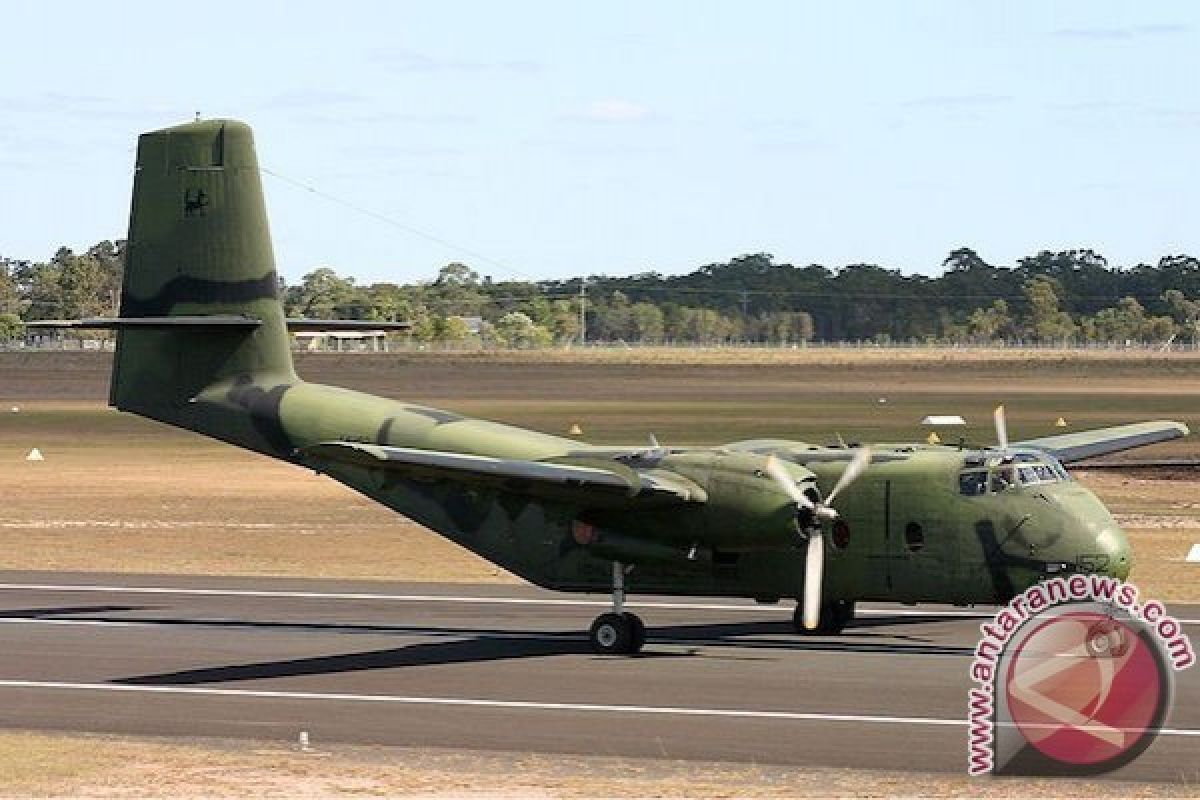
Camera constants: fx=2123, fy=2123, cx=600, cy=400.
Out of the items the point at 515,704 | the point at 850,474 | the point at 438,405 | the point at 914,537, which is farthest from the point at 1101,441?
the point at 438,405

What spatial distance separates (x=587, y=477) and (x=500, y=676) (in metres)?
2.92

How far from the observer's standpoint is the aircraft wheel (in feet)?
98.3

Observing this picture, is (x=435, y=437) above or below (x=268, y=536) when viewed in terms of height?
above

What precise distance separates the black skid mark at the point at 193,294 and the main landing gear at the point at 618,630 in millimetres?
8527

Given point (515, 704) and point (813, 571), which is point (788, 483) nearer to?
point (813, 571)

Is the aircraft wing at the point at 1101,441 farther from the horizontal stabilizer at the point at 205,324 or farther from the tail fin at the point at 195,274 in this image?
the tail fin at the point at 195,274

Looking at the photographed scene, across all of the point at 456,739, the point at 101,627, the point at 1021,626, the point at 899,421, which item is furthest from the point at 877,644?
the point at 899,421

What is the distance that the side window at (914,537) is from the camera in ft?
94.1

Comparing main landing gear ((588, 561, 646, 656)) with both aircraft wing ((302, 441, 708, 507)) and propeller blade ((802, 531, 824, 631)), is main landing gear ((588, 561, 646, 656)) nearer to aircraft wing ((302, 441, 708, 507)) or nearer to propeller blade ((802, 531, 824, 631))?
aircraft wing ((302, 441, 708, 507))

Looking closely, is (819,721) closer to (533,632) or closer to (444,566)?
(533,632)

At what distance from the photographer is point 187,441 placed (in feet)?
276

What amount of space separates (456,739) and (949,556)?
8.08 m

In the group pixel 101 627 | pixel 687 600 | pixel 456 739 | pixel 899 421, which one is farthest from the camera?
pixel 899 421

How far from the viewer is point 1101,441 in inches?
1383
